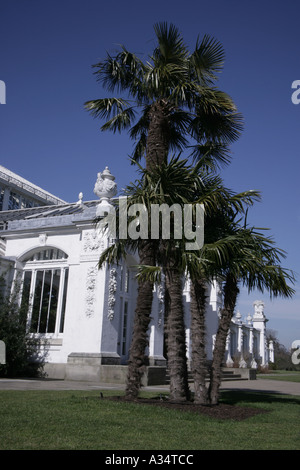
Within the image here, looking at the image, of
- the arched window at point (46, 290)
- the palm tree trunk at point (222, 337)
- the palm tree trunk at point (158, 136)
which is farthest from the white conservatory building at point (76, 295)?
the palm tree trunk at point (158, 136)

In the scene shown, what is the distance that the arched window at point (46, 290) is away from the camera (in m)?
16.2

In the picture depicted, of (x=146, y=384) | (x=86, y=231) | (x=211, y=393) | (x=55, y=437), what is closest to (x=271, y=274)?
(x=211, y=393)

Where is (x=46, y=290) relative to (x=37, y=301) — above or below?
above

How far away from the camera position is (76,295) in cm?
1550

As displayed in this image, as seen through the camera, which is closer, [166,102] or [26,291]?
[166,102]

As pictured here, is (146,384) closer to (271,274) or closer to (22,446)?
(271,274)

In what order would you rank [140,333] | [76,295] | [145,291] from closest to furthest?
1. [140,333]
2. [145,291]
3. [76,295]

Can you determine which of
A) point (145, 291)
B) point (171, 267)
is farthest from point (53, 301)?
point (171, 267)

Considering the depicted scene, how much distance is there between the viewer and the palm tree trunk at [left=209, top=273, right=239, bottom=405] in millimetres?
9555

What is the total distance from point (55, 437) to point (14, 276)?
12.1 meters

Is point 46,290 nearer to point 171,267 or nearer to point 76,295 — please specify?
point 76,295

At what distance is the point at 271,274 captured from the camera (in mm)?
9781

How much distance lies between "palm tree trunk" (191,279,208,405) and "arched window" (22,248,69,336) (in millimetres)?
7756

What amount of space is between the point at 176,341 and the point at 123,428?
3.04 meters
